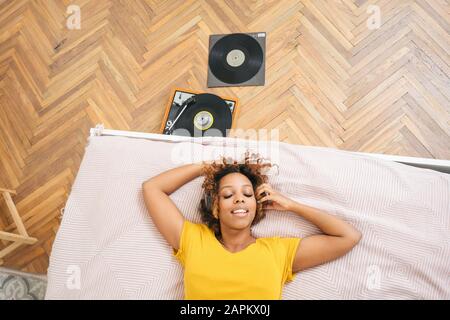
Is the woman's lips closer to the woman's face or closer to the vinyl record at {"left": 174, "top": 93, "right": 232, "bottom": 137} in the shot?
the woman's face

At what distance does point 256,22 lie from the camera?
199 cm

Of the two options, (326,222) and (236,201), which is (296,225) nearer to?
(326,222)

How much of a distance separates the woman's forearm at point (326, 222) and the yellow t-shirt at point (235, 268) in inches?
3.4

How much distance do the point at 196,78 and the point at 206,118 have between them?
1.03 feet

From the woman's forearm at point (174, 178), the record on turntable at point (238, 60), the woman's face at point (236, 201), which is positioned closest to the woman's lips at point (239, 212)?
the woman's face at point (236, 201)

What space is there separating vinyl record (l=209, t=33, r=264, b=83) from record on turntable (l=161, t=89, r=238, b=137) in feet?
0.57

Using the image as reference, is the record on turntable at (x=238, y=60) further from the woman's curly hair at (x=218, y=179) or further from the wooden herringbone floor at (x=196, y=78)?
the woman's curly hair at (x=218, y=179)

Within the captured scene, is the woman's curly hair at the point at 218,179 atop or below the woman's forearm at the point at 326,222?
atop

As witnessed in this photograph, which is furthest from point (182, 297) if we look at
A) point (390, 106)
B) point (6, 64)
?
point (6, 64)

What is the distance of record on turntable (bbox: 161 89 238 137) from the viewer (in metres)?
1.76

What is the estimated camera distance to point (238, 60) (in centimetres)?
191

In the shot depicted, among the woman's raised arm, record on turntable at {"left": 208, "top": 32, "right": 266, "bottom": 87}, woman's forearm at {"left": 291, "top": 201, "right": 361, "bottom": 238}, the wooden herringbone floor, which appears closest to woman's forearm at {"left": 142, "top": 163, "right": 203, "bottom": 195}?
the woman's raised arm

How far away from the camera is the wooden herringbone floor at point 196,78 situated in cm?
178

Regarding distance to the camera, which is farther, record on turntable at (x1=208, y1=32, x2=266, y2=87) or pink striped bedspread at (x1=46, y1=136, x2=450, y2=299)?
record on turntable at (x1=208, y1=32, x2=266, y2=87)
